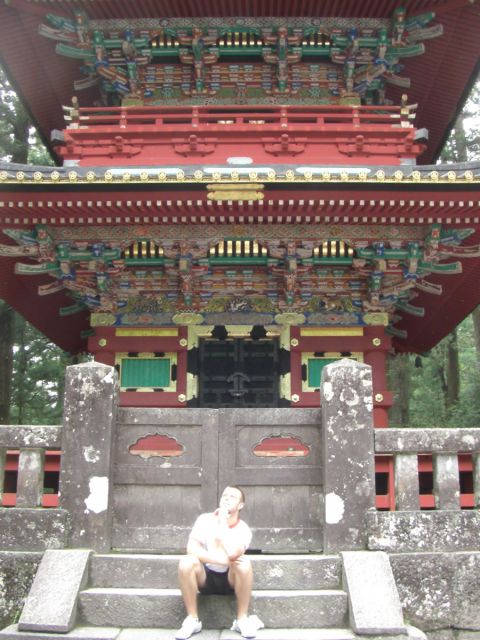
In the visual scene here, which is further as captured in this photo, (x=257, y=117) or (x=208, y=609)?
(x=257, y=117)

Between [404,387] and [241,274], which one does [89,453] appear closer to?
[241,274]

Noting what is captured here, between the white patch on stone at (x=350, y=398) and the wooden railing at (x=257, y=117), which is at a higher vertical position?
the wooden railing at (x=257, y=117)

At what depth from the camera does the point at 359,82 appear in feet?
45.9

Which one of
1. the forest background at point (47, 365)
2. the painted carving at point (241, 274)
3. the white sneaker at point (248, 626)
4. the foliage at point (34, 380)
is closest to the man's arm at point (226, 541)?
the white sneaker at point (248, 626)

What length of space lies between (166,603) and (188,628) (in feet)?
1.51

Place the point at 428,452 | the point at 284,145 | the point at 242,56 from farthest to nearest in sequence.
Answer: the point at 242,56
the point at 284,145
the point at 428,452

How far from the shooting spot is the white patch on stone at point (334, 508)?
250 inches

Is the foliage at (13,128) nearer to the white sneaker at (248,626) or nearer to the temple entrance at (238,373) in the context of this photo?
the temple entrance at (238,373)

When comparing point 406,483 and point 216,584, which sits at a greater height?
point 406,483

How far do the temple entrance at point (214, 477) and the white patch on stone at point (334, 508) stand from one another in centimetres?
19

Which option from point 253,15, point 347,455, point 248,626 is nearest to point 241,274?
point 253,15

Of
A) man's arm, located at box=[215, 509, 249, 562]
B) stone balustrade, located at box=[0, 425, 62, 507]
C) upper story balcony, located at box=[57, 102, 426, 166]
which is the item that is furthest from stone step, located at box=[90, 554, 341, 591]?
upper story balcony, located at box=[57, 102, 426, 166]

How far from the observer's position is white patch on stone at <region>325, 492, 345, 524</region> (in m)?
6.36

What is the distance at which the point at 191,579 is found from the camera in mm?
5316
